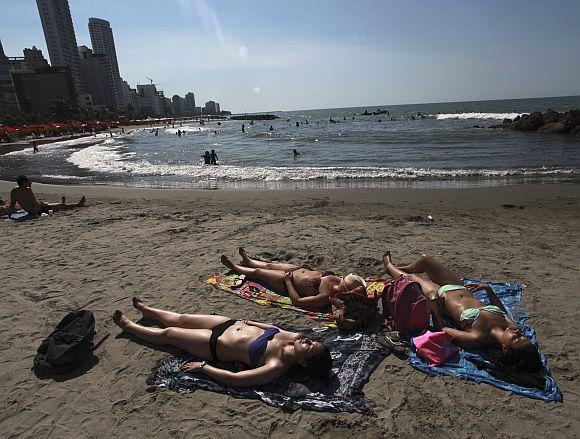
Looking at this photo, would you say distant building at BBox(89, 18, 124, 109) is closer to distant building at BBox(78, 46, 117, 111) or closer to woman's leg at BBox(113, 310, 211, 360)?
distant building at BBox(78, 46, 117, 111)

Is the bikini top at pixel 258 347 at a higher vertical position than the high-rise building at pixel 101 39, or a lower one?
lower

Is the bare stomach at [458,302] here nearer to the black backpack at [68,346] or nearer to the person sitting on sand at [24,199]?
the black backpack at [68,346]

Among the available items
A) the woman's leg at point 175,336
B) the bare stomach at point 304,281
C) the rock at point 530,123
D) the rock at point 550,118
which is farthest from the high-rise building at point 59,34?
the bare stomach at point 304,281

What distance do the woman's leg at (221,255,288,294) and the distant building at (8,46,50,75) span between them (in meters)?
158

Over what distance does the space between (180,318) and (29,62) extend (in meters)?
175

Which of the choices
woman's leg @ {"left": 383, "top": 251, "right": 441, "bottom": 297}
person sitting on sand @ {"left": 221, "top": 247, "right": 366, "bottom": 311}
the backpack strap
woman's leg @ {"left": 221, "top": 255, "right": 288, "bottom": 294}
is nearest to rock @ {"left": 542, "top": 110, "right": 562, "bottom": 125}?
woman's leg @ {"left": 383, "top": 251, "right": 441, "bottom": 297}

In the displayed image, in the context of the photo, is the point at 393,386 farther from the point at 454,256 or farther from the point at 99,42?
the point at 99,42

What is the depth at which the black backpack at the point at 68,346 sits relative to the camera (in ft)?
11.4

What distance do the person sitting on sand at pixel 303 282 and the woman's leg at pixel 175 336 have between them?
4.52 ft

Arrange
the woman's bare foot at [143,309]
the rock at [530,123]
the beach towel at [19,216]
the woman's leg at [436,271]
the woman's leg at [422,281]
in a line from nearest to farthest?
the woman's bare foot at [143,309]
the woman's leg at [422,281]
the woman's leg at [436,271]
the beach towel at [19,216]
the rock at [530,123]

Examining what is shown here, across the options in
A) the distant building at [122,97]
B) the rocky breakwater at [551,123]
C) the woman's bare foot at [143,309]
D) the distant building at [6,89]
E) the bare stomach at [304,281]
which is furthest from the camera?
the distant building at [122,97]

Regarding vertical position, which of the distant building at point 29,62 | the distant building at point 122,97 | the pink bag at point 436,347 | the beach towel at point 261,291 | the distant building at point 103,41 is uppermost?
the distant building at point 103,41

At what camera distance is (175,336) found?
3809 mm

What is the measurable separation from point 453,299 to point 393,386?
144 cm
